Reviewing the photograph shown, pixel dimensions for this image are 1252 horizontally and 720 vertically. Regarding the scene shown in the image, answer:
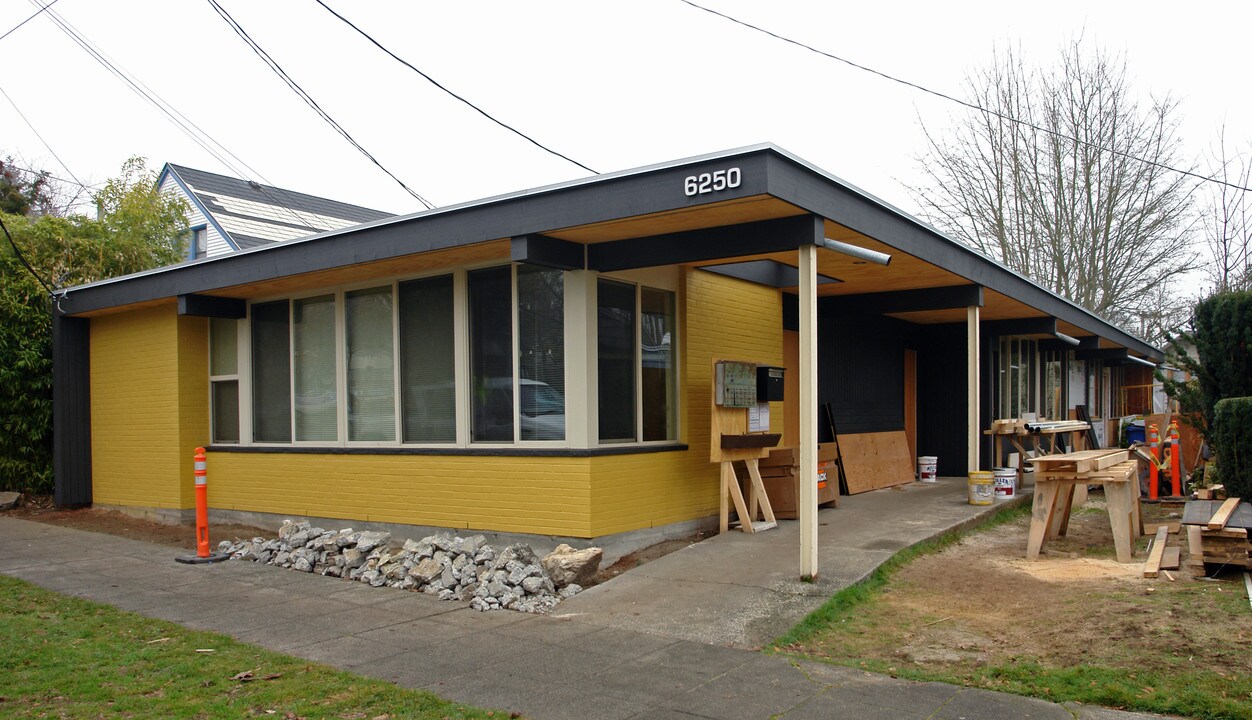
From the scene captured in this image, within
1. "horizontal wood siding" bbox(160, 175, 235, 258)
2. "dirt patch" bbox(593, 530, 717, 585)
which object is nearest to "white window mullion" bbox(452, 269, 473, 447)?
"dirt patch" bbox(593, 530, 717, 585)

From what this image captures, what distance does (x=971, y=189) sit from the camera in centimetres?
2736

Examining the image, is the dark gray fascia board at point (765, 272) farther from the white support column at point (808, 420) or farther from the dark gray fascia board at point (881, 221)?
A: the white support column at point (808, 420)

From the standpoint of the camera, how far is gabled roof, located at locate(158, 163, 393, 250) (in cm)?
2400

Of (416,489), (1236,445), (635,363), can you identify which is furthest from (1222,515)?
(416,489)

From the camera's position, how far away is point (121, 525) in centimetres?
1227

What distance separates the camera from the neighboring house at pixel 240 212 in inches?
942

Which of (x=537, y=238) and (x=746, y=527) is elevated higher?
(x=537, y=238)

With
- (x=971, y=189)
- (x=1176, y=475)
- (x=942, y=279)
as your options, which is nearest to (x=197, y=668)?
(x=942, y=279)

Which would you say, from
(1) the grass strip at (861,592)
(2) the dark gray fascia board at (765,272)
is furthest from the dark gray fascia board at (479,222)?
(1) the grass strip at (861,592)

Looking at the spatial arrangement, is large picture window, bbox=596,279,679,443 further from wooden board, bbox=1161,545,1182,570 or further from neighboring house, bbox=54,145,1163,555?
wooden board, bbox=1161,545,1182,570

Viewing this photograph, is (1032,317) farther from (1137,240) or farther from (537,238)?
→ (1137,240)

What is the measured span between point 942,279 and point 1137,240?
18681 millimetres

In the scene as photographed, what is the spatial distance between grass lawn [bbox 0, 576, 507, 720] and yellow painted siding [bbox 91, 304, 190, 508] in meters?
5.70

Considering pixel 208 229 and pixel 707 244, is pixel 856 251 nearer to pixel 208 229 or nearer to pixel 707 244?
pixel 707 244
